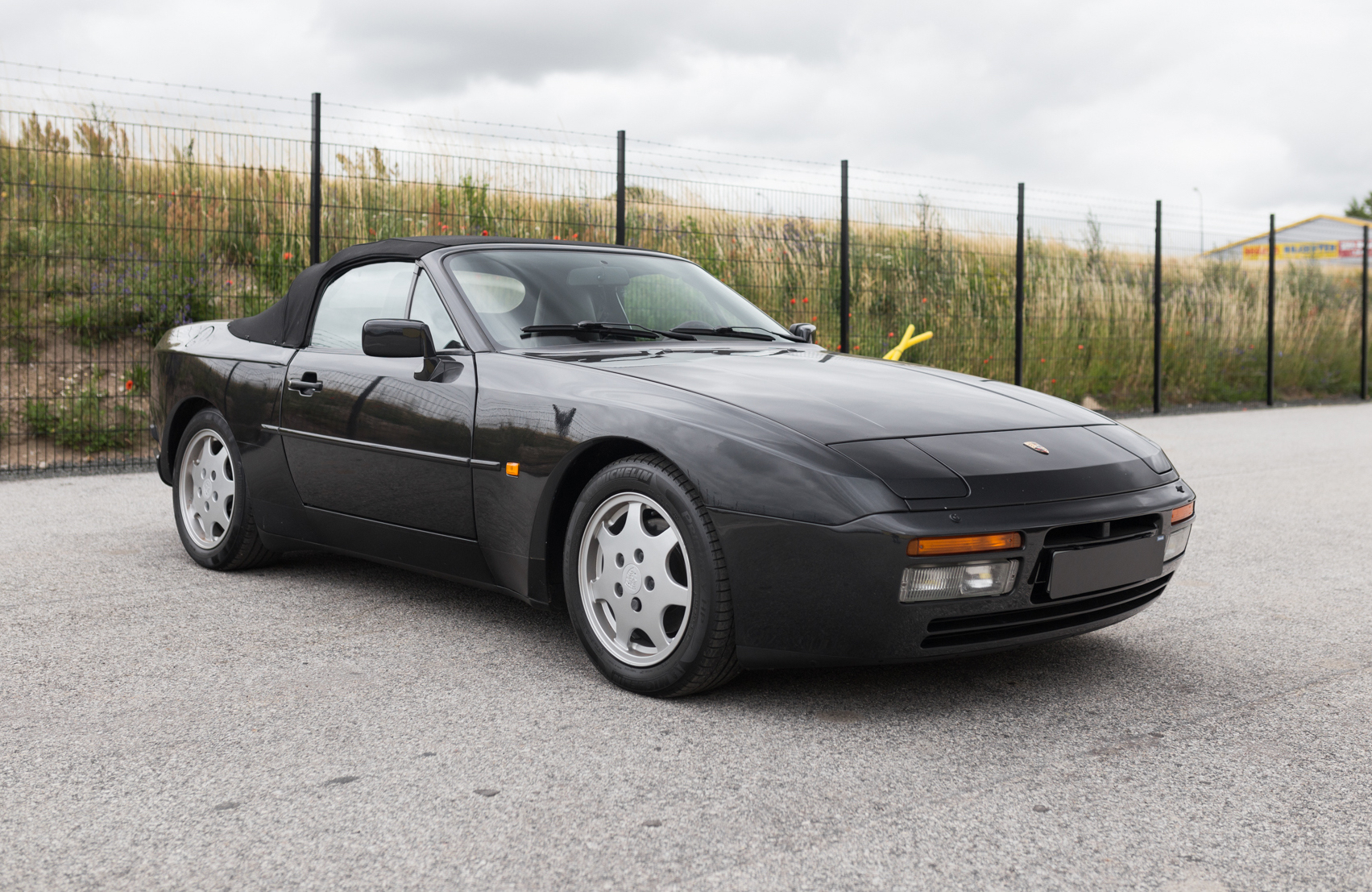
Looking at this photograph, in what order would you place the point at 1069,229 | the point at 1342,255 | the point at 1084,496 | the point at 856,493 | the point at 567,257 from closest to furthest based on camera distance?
the point at 856,493
the point at 1084,496
the point at 567,257
the point at 1069,229
the point at 1342,255

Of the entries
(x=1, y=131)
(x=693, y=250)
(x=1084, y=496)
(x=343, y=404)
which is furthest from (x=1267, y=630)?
(x=1, y=131)

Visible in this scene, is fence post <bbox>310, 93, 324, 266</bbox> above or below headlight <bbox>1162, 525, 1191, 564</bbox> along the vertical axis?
above

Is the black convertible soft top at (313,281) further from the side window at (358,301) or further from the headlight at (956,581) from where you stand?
the headlight at (956,581)

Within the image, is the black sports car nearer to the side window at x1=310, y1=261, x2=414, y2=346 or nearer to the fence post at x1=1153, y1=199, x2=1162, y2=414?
the side window at x1=310, y1=261, x2=414, y2=346

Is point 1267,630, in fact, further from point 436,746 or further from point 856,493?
point 436,746

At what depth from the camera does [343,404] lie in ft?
13.5

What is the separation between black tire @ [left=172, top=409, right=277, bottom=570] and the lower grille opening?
2905 mm

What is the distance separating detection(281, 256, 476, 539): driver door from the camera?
12.2 ft

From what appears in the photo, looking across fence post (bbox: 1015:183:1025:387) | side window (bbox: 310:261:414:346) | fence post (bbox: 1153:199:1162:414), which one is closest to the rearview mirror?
side window (bbox: 310:261:414:346)

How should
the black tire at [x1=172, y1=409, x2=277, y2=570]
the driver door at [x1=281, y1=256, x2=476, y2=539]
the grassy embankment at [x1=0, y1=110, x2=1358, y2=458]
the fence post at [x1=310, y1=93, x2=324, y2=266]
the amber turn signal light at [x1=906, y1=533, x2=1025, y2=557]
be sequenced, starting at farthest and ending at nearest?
the fence post at [x1=310, y1=93, x2=324, y2=266]
the grassy embankment at [x1=0, y1=110, x2=1358, y2=458]
the black tire at [x1=172, y1=409, x2=277, y2=570]
the driver door at [x1=281, y1=256, x2=476, y2=539]
the amber turn signal light at [x1=906, y1=533, x2=1025, y2=557]

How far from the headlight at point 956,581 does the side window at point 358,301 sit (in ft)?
7.15

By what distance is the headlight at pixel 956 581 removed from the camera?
9.18 feet

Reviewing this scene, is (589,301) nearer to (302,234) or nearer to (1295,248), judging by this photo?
(302,234)

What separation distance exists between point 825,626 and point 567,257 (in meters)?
1.91
